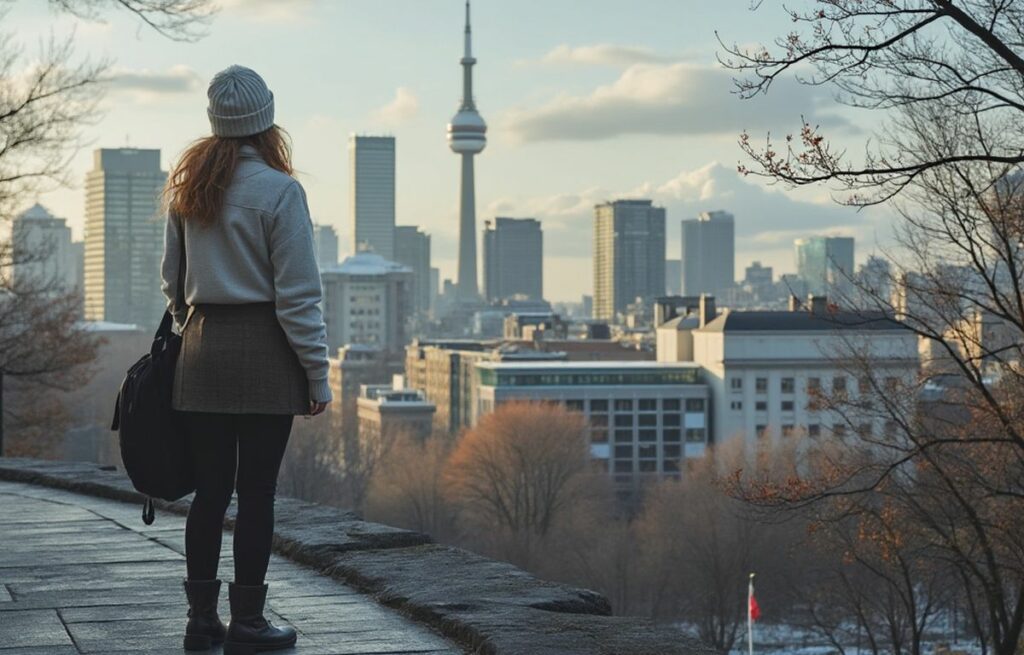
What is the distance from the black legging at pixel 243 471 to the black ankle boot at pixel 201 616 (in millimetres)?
130

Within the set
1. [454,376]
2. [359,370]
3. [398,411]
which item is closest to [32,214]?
[398,411]

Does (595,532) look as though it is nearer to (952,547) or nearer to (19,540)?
(952,547)

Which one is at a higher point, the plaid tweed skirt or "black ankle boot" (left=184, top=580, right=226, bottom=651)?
the plaid tweed skirt

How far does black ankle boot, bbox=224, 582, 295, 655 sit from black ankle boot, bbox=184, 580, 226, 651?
8cm

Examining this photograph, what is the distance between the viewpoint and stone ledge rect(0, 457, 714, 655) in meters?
5.41

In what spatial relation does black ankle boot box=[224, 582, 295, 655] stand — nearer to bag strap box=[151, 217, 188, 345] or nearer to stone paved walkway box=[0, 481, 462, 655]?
stone paved walkway box=[0, 481, 462, 655]

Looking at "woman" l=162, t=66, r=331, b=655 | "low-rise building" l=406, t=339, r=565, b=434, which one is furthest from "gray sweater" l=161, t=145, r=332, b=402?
"low-rise building" l=406, t=339, r=565, b=434

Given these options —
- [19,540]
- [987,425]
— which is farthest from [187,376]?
[987,425]

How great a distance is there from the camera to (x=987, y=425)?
22031mm

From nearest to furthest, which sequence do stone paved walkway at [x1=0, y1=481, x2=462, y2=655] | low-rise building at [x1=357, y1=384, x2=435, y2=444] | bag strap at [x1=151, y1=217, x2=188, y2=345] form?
bag strap at [x1=151, y1=217, x2=188, y2=345] < stone paved walkway at [x1=0, y1=481, x2=462, y2=655] < low-rise building at [x1=357, y1=384, x2=435, y2=444]

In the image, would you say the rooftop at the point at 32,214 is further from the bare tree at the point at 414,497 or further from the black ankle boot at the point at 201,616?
the black ankle boot at the point at 201,616

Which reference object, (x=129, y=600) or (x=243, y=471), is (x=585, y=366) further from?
(x=243, y=471)

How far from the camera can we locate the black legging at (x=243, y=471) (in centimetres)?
542

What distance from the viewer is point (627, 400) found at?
120000mm
